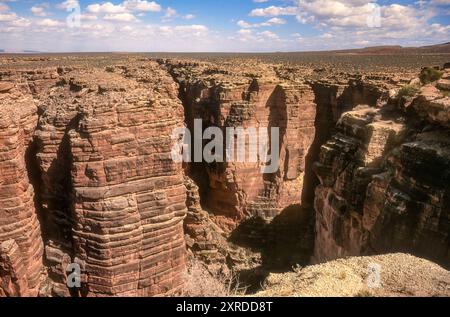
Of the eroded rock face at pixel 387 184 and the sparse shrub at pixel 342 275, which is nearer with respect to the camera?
the sparse shrub at pixel 342 275

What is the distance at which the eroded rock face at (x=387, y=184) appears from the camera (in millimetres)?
12820

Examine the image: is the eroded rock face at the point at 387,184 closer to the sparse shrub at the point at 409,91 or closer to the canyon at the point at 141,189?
the canyon at the point at 141,189

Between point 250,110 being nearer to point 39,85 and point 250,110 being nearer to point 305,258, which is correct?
point 305,258

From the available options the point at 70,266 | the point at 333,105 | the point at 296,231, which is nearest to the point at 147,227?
the point at 70,266

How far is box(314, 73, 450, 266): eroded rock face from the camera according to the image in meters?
12.8

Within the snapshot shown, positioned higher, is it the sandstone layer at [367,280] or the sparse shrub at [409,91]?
the sparse shrub at [409,91]

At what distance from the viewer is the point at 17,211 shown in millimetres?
14148

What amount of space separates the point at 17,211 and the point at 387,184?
44.1 feet

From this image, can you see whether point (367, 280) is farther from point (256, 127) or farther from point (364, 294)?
point (256, 127)

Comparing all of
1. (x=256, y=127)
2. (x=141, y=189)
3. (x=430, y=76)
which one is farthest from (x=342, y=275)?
(x=256, y=127)

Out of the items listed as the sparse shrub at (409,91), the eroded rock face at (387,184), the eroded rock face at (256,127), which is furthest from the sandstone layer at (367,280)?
the eroded rock face at (256,127)

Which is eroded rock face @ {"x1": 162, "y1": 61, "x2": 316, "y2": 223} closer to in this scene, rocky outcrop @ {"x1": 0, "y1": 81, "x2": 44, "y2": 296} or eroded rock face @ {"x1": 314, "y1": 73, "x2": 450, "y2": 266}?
eroded rock face @ {"x1": 314, "y1": 73, "x2": 450, "y2": 266}

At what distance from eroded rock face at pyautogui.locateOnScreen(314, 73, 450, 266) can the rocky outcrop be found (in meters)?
12.5

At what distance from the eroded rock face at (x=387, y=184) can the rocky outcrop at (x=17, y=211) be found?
1246 cm
